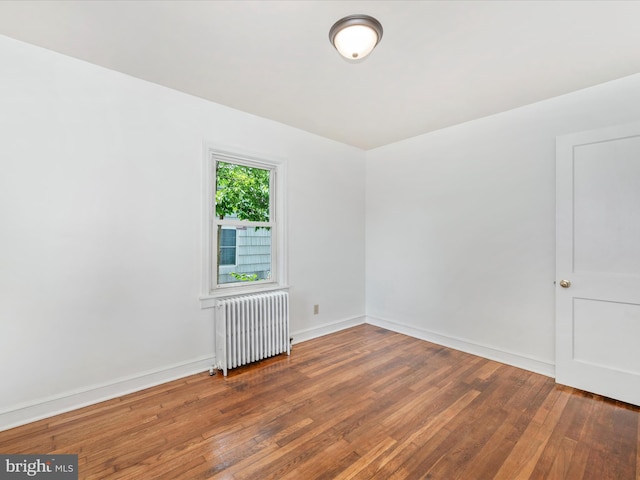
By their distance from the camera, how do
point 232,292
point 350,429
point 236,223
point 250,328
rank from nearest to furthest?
point 350,429 < point 250,328 < point 232,292 < point 236,223

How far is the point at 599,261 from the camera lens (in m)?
2.47

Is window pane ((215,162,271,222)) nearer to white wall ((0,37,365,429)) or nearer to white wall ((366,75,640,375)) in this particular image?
white wall ((0,37,365,429))

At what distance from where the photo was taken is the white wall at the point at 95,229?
2.05m

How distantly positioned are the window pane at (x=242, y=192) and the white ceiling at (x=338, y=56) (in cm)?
69

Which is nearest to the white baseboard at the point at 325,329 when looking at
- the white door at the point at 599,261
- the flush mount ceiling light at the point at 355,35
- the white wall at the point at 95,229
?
the white wall at the point at 95,229

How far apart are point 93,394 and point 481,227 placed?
3953 millimetres

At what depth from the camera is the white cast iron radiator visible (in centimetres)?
283

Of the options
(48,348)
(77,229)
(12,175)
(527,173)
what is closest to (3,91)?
(12,175)

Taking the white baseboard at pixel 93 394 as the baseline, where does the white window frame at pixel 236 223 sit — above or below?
above

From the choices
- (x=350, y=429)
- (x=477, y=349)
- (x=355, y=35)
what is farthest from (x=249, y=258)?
(x=477, y=349)

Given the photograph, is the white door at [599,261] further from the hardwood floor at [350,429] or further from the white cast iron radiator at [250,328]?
the white cast iron radiator at [250,328]

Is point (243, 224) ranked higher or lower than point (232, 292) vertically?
higher

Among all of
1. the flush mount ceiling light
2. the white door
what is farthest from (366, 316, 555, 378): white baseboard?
the flush mount ceiling light

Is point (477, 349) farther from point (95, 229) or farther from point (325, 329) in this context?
point (95, 229)
